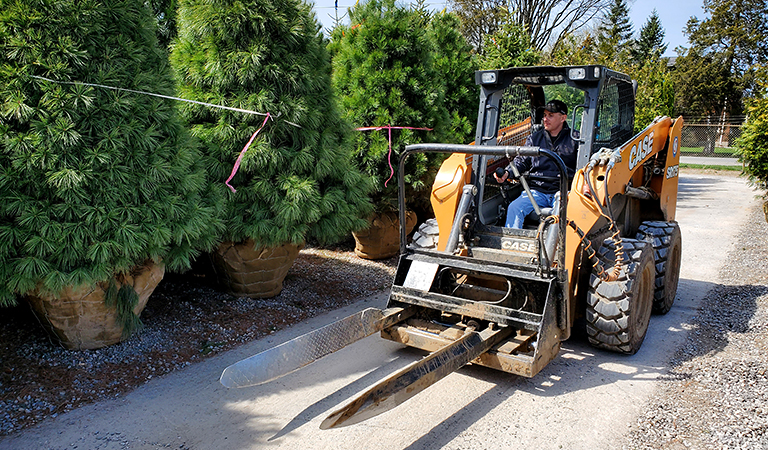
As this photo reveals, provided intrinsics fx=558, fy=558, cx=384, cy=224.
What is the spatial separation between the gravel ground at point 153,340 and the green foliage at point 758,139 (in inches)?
289

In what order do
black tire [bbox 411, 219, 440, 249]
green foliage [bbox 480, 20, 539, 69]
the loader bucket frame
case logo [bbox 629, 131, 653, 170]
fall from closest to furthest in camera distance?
the loader bucket frame < case logo [bbox 629, 131, 653, 170] < black tire [bbox 411, 219, 440, 249] < green foliage [bbox 480, 20, 539, 69]

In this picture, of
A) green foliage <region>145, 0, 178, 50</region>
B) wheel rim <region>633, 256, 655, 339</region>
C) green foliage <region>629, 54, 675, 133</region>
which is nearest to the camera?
wheel rim <region>633, 256, 655, 339</region>

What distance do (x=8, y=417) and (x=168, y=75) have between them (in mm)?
2787

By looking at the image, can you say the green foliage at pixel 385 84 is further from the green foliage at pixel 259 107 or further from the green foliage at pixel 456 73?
the green foliage at pixel 259 107

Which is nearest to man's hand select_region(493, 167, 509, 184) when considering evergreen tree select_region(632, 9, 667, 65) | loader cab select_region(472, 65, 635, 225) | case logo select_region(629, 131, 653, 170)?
loader cab select_region(472, 65, 635, 225)

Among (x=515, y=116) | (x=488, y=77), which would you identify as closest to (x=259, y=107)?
Answer: (x=488, y=77)

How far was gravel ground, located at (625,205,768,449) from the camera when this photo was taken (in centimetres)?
349

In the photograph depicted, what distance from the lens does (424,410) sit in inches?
149

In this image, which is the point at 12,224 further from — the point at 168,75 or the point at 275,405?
the point at 275,405

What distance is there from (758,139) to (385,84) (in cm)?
684

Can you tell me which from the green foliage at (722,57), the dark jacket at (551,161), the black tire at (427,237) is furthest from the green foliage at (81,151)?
the green foliage at (722,57)

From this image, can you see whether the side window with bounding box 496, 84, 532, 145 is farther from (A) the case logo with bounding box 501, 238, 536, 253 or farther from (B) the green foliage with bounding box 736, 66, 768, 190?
(B) the green foliage with bounding box 736, 66, 768, 190

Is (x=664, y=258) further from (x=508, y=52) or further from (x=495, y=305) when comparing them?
(x=508, y=52)

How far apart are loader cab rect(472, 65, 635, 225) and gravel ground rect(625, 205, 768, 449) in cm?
191
